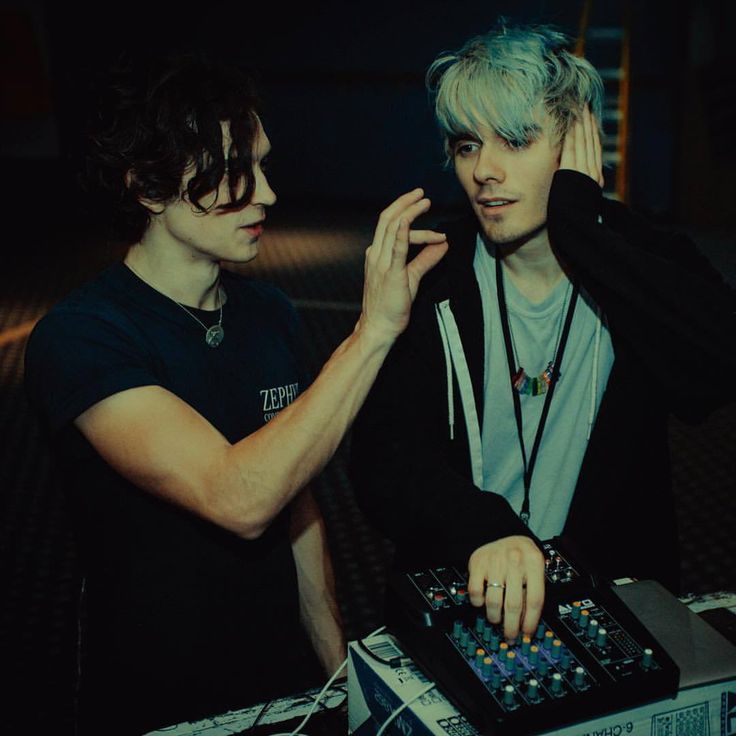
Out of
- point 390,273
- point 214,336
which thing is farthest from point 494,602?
point 214,336

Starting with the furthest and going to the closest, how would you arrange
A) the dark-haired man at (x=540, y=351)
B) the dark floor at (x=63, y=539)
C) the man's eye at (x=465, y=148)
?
the dark floor at (x=63, y=539) < the man's eye at (x=465, y=148) < the dark-haired man at (x=540, y=351)

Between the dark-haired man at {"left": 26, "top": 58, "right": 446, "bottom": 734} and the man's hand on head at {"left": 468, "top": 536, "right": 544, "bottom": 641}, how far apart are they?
29 cm

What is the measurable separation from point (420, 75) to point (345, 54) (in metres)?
1.05

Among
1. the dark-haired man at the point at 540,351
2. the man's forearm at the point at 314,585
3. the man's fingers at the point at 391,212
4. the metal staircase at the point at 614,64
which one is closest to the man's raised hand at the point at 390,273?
the man's fingers at the point at 391,212

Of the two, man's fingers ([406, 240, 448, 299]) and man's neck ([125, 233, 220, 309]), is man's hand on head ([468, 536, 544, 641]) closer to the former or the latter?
man's fingers ([406, 240, 448, 299])

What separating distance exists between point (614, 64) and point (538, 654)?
9898 mm

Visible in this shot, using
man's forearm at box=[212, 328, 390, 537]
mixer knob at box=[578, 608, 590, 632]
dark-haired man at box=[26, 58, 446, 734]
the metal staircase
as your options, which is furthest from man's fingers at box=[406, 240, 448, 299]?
the metal staircase

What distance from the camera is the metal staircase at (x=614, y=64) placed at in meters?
9.65

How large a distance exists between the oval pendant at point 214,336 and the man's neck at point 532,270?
1.91ft

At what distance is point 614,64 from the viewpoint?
984cm

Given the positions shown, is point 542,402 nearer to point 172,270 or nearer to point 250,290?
point 250,290

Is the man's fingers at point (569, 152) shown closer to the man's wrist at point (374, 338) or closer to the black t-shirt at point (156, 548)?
the man's wrist at point (374, 338)

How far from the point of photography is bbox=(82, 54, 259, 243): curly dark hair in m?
1.49

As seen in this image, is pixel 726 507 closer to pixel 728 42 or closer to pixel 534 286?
pixel 534 286
